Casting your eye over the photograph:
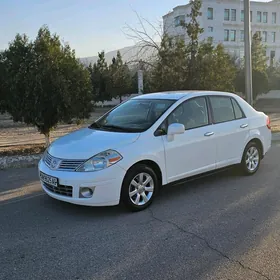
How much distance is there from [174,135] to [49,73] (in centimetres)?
497

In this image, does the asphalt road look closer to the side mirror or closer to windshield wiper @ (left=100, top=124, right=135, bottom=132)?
the side mirror

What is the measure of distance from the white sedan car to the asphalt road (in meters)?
0.35

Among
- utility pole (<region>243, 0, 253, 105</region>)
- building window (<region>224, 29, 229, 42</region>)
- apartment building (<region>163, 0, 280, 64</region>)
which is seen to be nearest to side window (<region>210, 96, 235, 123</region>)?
utility pole (<region>243, 0, 253, 105</region>)

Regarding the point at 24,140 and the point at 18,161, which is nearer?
the point at 18,161

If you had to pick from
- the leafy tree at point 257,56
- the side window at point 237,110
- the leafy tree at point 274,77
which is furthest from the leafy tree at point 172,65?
the leafy tree at point 274,77

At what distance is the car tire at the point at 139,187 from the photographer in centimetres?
459

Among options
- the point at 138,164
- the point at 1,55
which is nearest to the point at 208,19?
the point at 1,55

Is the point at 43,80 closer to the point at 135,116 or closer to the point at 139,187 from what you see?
the point at 135,116

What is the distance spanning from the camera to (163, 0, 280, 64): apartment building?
66.9 meters

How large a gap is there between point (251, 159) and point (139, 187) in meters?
2.84

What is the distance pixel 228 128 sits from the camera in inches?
235

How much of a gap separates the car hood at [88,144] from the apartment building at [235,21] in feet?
209

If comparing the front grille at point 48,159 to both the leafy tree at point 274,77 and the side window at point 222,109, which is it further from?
the leafy tree at point 274,77

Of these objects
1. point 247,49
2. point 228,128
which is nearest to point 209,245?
point 228,128
